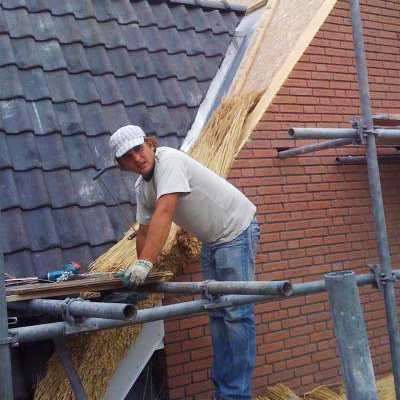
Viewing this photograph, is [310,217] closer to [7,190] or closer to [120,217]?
[120,217]

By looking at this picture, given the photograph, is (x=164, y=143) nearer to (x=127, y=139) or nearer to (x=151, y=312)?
(x=127, y=139)

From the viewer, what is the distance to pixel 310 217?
5020mm

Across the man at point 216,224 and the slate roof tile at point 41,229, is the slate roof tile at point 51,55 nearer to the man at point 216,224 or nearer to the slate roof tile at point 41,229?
the slate roof tile at point 41,229

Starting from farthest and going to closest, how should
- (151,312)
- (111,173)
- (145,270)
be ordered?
1. (111,173)
2. (145,270)
3. (151,312)

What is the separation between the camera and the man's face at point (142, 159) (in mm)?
3482

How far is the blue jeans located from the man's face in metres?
0.65

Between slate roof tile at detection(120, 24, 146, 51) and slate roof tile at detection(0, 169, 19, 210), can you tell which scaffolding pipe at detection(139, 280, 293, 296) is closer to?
slate roof tile at detection(0, 169, 19, 210)

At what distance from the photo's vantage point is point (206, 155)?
4.70m


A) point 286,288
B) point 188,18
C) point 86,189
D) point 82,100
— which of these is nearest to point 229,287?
point 286,288

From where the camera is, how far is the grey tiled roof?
418cm

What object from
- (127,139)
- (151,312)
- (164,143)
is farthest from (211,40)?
(151,312)

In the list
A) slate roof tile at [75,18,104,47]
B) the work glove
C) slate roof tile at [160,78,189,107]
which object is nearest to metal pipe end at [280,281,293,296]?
the work glove

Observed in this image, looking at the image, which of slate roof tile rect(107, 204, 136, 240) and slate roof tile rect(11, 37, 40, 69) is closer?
slate roof tile rect(107, 204, 136, 240)

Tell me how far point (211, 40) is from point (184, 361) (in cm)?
311
